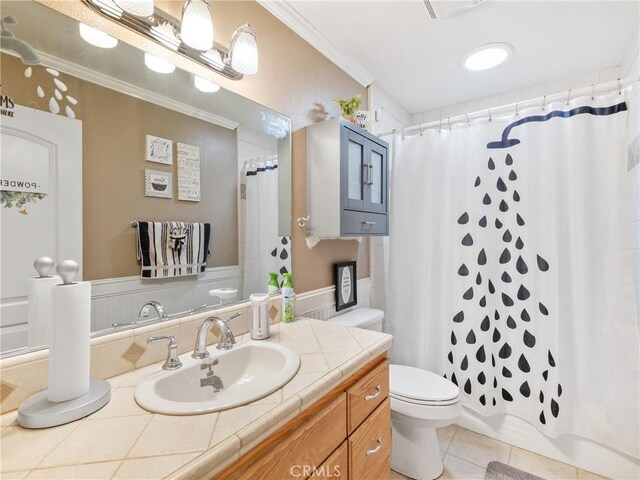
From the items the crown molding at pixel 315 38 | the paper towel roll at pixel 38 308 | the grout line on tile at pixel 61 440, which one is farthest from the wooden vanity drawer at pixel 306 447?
the crown molding at pixel 315 38

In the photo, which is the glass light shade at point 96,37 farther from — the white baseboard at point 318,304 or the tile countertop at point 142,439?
the white baseboard at point 318,304

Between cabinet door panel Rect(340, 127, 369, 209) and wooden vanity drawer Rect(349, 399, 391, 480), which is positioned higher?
cabinet door panel Rect(340, 127, 369, 209)

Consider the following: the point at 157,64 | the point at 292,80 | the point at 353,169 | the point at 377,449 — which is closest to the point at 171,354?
the point at 377,449

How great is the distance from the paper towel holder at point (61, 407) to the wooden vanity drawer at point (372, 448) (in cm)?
73

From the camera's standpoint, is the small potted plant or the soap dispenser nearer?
the soap dispenser

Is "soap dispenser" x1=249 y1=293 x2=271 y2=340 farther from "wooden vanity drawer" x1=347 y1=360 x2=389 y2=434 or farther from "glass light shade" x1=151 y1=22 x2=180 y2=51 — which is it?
"glass light shade" x1=151 y1=22 x2=180 y2=51

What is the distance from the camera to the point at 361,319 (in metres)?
1.81

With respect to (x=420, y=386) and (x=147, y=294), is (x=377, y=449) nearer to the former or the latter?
(x=420, y=386)

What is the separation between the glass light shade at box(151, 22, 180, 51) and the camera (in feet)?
3.25

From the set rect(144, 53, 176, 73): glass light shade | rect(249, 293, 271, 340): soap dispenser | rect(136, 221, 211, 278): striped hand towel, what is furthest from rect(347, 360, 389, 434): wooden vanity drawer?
rect(144, 53, 176, 73): glass light shade

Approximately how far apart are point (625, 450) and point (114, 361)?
2315 millimetres

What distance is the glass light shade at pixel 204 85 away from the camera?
1.14 meters

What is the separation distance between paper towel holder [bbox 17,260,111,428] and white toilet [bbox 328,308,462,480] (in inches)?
47.8

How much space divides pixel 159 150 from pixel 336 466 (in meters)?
1.15
